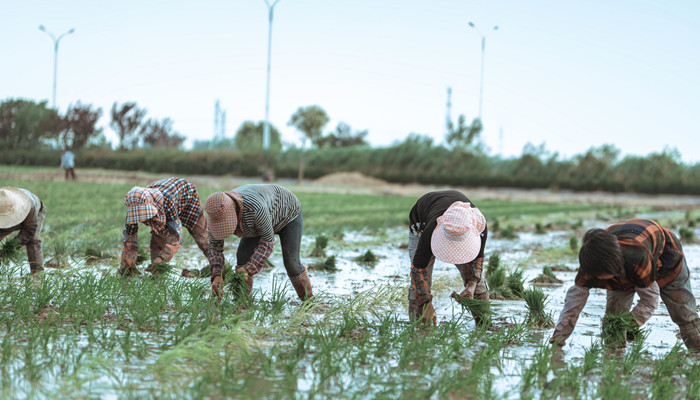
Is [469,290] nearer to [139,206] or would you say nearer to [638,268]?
[638,268]

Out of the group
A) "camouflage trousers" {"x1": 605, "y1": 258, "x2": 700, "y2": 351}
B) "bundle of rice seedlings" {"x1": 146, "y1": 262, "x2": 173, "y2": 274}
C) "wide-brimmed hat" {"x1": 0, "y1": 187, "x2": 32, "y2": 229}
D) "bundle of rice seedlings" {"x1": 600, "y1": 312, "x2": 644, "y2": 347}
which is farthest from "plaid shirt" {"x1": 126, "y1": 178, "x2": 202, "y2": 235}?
"camouflage trousers" {"x1": 605, "y1": 258, "x2": 700, "y2": 351}

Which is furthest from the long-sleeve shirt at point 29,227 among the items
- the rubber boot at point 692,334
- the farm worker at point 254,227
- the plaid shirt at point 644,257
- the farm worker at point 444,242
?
the rubber boot at point 692,334

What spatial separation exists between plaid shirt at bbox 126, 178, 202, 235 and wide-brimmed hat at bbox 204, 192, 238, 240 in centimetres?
111

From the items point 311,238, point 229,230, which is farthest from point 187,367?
point 311,238

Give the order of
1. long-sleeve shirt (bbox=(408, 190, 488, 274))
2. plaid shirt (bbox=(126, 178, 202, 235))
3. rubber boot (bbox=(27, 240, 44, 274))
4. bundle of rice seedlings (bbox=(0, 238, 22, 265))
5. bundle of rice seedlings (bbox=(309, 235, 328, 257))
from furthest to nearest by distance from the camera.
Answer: bundle of rice seedlings (bbox=(309, 235, 328, 257)), rubber boot (bbox=(27, 240, 44, 274)), bundle of rice seedlings (bbox=(0, 238, 22, 265)), plaid shirt (bbox=(126, 178, 202, 235)), long-sleeve shirt (bbox=(408, 190, 488, 274))

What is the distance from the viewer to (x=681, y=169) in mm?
38219

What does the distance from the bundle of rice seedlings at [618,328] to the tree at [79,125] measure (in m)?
43.9

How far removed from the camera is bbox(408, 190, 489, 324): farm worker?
425 centimetres

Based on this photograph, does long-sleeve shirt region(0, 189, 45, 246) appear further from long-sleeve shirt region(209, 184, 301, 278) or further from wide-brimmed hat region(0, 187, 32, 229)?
long-sleeve shirt region(209, 184, 301, 278)

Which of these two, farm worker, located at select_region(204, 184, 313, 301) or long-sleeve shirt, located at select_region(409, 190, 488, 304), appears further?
farm worker, located at select_region(204, 184, 313, 301)

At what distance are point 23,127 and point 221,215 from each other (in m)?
49.4

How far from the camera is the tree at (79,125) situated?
144 feet

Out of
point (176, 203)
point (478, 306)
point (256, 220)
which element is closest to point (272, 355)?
point (256, 220)

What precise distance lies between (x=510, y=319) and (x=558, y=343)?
92 centimetres
